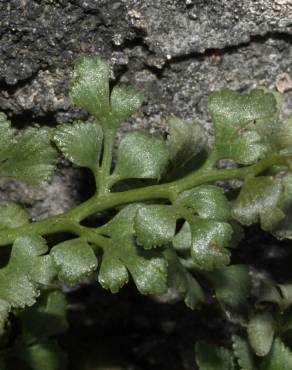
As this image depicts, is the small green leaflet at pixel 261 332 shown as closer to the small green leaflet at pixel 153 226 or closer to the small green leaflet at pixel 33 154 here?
the small green leaflet at pixel 153 226

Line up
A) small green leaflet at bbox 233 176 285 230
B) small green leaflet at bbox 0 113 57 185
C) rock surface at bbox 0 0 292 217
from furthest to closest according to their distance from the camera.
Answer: rock surface at bbox 0 0 292 217 < small green leaflet at bbox 0 113 57 185 < small green leaflet at bbox 233 176 285 230

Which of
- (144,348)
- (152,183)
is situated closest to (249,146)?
(152,183)

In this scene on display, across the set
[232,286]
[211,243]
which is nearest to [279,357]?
[232,286]

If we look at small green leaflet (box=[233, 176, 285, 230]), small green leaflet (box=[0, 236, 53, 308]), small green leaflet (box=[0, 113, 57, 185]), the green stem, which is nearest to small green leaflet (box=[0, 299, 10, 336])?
small green leaflet (box=[0, 236, 53, 308])

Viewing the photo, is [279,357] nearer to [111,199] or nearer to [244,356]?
[244,356]

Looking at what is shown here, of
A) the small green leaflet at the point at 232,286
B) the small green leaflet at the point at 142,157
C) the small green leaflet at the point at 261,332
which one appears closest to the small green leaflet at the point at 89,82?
the small green leaflet at the point at 142,157

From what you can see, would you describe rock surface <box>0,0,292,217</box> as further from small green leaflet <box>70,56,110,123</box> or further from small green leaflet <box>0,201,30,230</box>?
small green leaflet <box>0,201,30,230</box>
